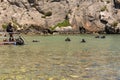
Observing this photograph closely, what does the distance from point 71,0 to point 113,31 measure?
805 inches

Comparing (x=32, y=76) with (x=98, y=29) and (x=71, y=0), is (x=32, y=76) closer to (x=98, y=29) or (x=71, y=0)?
(x=98, y=29)

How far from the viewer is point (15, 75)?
22.4 meters

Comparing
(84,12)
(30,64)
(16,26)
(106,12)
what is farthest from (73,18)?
(30,64)

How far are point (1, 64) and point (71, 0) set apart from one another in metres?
86.9

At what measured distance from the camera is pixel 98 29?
337 ft

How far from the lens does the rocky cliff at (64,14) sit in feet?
339

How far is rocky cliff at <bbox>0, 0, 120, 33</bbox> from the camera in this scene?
103188 millimetres

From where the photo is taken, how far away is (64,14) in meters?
110

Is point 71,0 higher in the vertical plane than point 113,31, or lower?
higher

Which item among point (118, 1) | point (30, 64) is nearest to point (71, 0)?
point (118, 1)

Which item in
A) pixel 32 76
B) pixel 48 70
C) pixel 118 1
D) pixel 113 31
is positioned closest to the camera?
pixel 32 76

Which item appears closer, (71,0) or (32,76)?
(32,76)

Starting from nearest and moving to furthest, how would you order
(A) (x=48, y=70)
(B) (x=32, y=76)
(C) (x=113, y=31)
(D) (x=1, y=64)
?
(B) (x=32, y=76), (A) (x=48, y=70), (D) (x=1, y=64), (C) (x=113, y=31)

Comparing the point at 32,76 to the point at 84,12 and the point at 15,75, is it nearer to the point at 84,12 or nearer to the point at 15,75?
the point at 15,75
